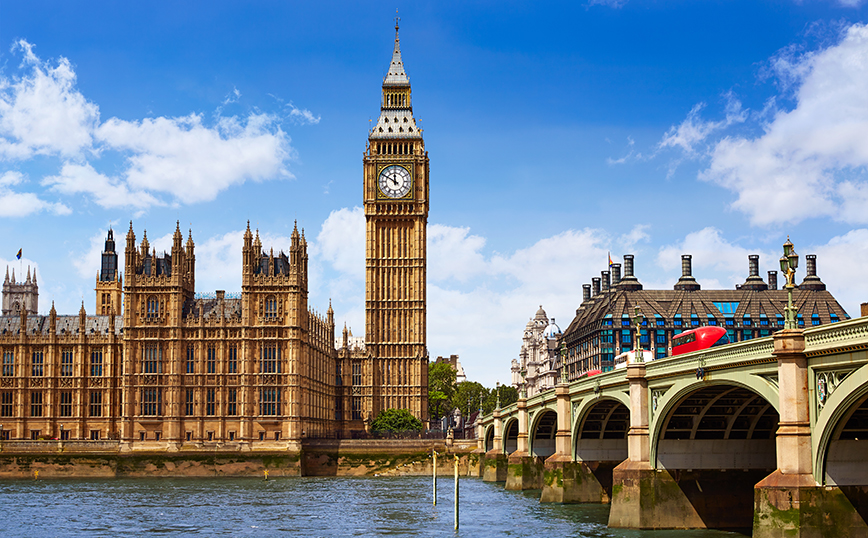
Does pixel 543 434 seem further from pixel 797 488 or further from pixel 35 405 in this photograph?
pixel 797 488

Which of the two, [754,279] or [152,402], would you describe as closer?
[152,402]

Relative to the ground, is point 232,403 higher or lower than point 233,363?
lower

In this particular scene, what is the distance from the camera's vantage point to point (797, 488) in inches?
1344

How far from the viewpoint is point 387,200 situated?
142 meters

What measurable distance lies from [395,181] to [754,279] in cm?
5896

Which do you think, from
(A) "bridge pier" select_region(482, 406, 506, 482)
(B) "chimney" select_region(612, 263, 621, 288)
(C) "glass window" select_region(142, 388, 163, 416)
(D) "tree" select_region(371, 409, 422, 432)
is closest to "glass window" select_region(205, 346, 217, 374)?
(C) "glass window" select_region(142, 388, 163, 416)

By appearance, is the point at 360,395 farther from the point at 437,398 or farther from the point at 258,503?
the point at 258,503

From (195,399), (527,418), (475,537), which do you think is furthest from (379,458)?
(475,537)

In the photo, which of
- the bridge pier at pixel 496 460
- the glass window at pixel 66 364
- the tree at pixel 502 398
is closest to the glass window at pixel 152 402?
the glass window at pixel 66 364

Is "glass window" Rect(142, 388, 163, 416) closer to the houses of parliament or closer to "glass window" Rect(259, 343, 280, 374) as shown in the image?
the houses of parliament

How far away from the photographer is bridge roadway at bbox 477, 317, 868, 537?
111ft

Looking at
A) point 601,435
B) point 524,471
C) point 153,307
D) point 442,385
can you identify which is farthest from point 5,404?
point 601,435

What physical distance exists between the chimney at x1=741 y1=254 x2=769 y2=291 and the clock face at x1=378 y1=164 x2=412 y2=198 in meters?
56.2

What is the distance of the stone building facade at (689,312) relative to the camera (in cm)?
14912
